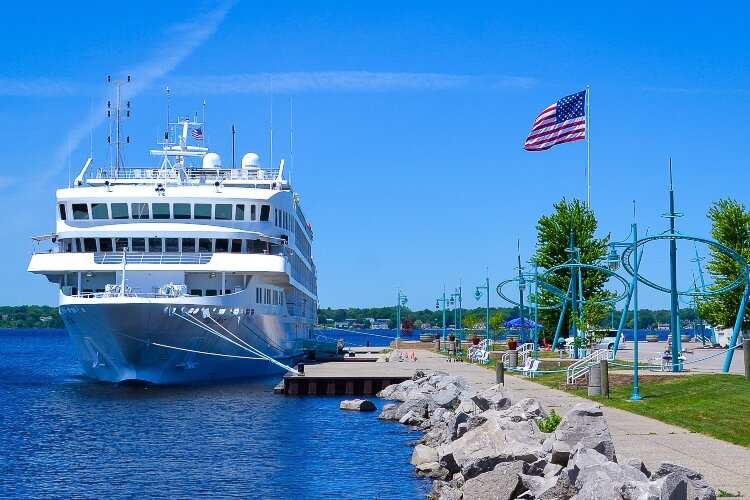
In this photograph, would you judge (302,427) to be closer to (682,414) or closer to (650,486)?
(682,414)

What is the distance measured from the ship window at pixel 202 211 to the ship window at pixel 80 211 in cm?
490

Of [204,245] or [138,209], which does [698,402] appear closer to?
[204,245]

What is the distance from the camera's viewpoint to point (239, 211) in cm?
4872

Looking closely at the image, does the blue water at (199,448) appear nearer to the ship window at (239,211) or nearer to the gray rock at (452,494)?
the gray rock at (452,494)

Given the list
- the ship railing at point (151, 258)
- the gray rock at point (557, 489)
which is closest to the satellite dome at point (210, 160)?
the ship railing at point (151, 258)

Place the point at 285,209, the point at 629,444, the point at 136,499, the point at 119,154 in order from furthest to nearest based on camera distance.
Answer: the point at 119,154 < the point at 285,209 < the point at 136,499 < the point at 629,444

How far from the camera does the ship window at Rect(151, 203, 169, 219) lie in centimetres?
4738

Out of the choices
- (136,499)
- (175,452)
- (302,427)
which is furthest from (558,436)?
(302,427)

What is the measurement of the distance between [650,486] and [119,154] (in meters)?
50.8

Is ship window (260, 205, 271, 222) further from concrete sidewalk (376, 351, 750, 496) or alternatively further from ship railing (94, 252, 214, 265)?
concrete sidewalk (376, 351, 750, 496)

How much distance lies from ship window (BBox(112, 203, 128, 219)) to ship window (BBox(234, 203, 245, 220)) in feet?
16.3

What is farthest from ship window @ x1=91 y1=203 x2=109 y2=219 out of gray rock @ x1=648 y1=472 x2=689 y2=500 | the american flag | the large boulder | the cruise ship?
gray rock @ x1=648 y1=472 x2=689 y2=500

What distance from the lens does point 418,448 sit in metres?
23.5

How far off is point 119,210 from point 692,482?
3844 cm
